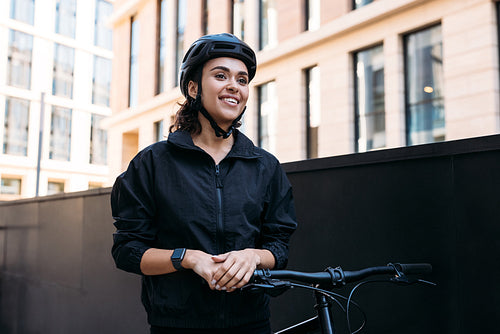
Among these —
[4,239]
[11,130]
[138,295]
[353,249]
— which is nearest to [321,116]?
[4,239]

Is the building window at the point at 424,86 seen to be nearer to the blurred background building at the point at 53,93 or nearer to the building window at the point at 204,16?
the building window at the point at 204,16

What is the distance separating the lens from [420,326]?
2293mm

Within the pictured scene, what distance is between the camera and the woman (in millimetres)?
1793

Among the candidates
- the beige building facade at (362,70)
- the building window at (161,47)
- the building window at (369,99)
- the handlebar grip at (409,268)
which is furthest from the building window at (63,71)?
the handlebar grip at (409,268)

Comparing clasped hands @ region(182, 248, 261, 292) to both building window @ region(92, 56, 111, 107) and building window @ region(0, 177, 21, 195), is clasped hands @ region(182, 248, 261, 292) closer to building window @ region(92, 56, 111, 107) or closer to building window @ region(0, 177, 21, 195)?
building window @ region(0, 177, 21, 195)

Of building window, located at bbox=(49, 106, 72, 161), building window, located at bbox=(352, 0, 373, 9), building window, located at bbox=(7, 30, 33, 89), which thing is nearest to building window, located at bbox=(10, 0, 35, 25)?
building window, located at bbox=(7, 30, 33, 89)

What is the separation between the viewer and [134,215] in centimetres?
183

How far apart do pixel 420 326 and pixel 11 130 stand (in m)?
39.7

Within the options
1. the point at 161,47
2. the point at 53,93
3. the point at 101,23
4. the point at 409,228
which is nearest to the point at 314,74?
the point at 161,47

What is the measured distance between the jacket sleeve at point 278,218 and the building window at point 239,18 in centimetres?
2024

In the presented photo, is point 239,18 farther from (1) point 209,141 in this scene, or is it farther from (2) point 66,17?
(2) point 66,17

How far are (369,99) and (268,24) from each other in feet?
20.4

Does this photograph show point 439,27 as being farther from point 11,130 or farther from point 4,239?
point 11,130

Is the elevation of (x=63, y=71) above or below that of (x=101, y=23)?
below
